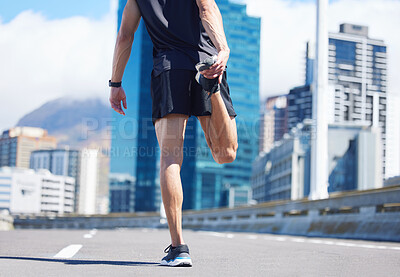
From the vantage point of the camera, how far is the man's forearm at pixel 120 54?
478cm

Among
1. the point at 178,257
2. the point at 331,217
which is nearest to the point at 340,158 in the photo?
the point at 331,217

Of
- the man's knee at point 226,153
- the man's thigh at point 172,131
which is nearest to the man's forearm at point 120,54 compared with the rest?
the man's thigh at point 172,131

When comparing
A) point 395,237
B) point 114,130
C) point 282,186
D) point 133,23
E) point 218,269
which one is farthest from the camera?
point 114,130

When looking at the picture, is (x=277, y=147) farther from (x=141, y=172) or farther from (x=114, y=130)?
(x=114, y=130)

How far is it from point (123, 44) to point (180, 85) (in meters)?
0.73

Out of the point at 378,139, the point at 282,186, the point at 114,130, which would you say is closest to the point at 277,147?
the point at 282,186

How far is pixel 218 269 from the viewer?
3.80m

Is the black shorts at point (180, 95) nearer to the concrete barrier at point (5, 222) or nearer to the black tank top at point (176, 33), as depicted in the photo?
the black tank top at point (176, 33)

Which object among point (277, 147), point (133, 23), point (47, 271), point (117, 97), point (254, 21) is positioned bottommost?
point (47, 271)

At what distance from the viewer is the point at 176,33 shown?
14.7ft

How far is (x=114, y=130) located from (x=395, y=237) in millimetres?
149630

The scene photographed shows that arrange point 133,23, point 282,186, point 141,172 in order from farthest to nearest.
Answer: point 141,172 < point 282,186 < point 133,23

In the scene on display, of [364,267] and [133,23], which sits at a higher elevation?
[133,23]

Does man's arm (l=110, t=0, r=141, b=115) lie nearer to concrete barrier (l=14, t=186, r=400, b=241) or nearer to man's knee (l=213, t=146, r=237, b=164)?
man's knee (l=213, t=146, r=237, b=164)
